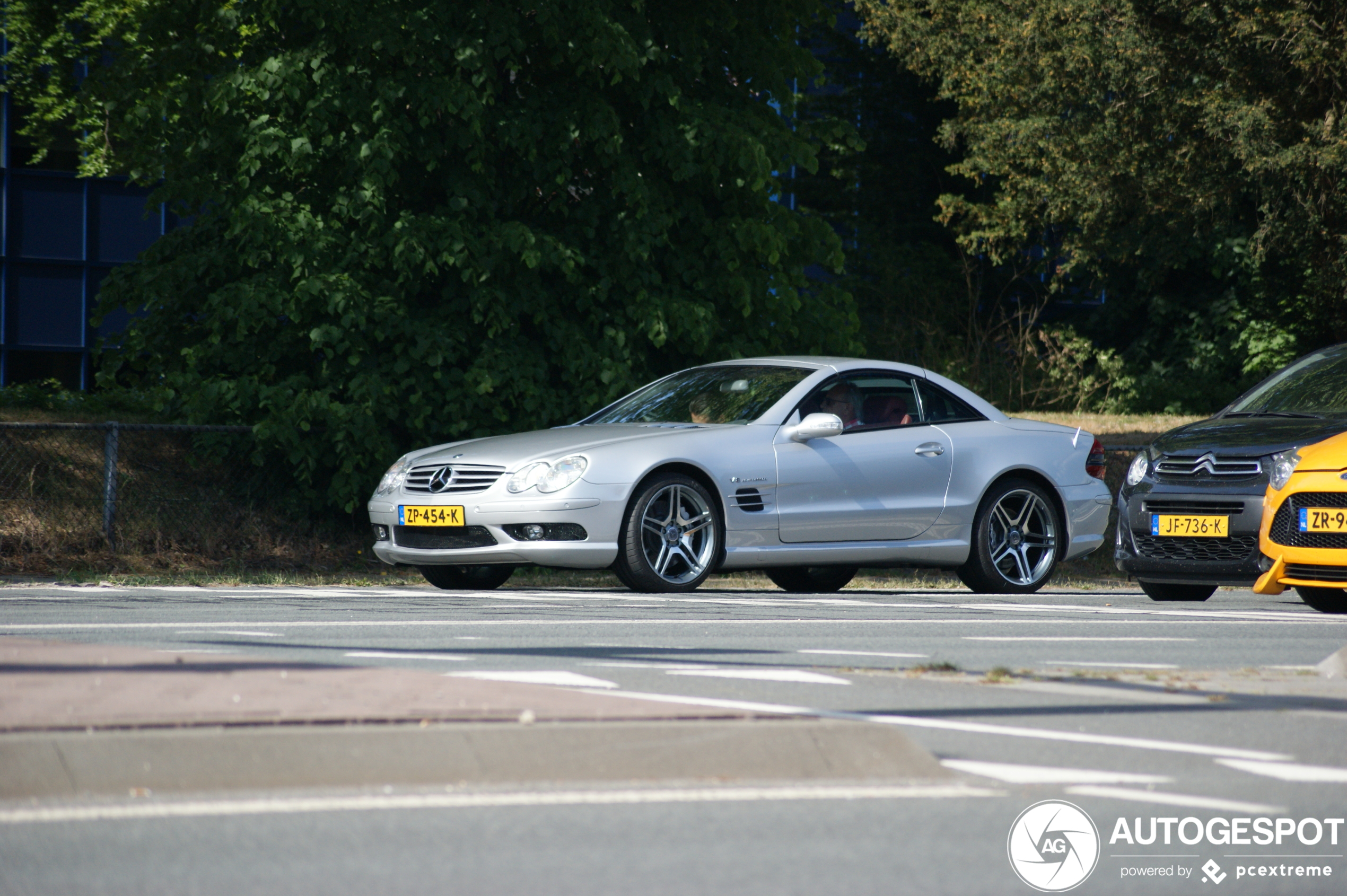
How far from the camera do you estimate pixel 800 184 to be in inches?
1629

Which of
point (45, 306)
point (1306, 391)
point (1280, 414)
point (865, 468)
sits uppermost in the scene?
point (45, 306)

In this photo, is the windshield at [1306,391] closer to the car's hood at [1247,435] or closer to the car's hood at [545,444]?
the car's hood at [1247,435]

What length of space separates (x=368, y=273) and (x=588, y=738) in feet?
34.3

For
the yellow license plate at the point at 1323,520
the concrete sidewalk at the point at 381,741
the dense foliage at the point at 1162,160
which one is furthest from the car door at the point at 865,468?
the dense foliage at the point at 1162,160

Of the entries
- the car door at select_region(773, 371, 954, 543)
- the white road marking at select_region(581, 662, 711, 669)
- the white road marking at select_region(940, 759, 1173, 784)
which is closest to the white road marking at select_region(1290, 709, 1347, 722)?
the white road marking at select_region(940, 759, 1173, 784)

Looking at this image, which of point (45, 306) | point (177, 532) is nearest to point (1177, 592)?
point (177, 532)

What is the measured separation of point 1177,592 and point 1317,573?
2.22m

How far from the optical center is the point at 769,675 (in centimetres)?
680

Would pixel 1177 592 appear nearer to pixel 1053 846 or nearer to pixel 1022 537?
pixel 1022 537

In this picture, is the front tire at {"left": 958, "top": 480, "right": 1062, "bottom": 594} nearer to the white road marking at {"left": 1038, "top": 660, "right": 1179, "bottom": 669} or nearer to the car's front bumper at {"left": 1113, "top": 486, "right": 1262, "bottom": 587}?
the car's front bumper at {"left": 1113, "top": 486, "right": 1262, "bottom": 587}

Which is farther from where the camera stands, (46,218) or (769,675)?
(46,218)

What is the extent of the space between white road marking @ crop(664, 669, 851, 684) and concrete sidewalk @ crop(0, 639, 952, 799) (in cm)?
100

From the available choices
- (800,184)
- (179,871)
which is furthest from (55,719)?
(800,184)

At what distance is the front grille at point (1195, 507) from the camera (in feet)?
36.6
